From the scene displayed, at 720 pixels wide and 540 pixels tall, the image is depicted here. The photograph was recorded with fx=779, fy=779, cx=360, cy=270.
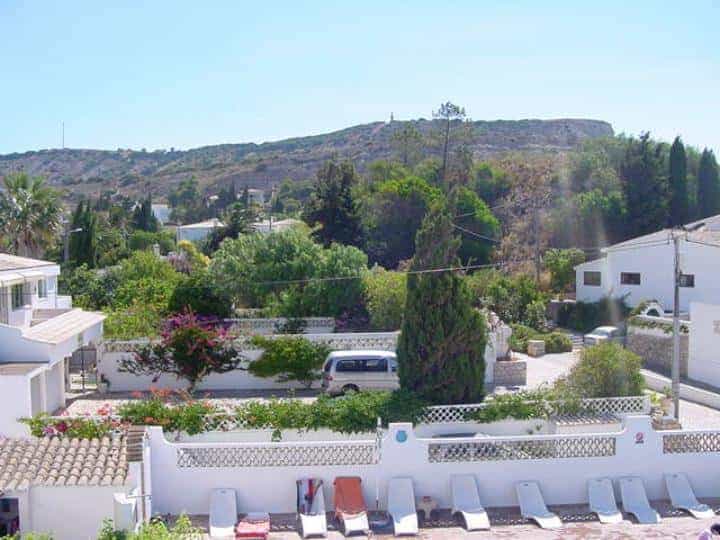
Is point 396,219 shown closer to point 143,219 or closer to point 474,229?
point 474,229

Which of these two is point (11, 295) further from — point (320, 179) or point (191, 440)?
point (320, 179)

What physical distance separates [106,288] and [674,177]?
104 feet

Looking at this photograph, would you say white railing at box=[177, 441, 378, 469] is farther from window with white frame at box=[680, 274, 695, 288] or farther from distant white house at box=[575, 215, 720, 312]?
window with white frame at box=[680, 274, 695, 288]

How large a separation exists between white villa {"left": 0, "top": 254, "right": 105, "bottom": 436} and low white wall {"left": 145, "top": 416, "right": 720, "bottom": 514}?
3.77m

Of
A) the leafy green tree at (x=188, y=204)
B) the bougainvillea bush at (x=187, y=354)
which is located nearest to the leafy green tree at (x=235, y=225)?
the bougainvillea bush at (x=187, y=354)

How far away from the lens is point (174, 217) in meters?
95.0

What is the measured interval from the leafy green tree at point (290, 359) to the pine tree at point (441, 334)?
4728mm

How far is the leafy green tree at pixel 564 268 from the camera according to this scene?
36938 millimetres

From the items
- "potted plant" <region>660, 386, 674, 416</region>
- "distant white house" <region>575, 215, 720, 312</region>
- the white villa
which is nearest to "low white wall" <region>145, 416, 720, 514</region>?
the white villa

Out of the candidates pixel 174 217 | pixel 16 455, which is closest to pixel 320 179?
pixel 16 455

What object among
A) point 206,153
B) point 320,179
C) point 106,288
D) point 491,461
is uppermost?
point 206,153

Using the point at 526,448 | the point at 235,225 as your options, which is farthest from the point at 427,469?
the point at 235,225

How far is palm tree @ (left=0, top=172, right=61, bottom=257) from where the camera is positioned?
31.8m

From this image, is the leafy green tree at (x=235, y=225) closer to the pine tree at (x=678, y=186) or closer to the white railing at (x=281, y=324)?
the white railing at (x=281, y=324)
